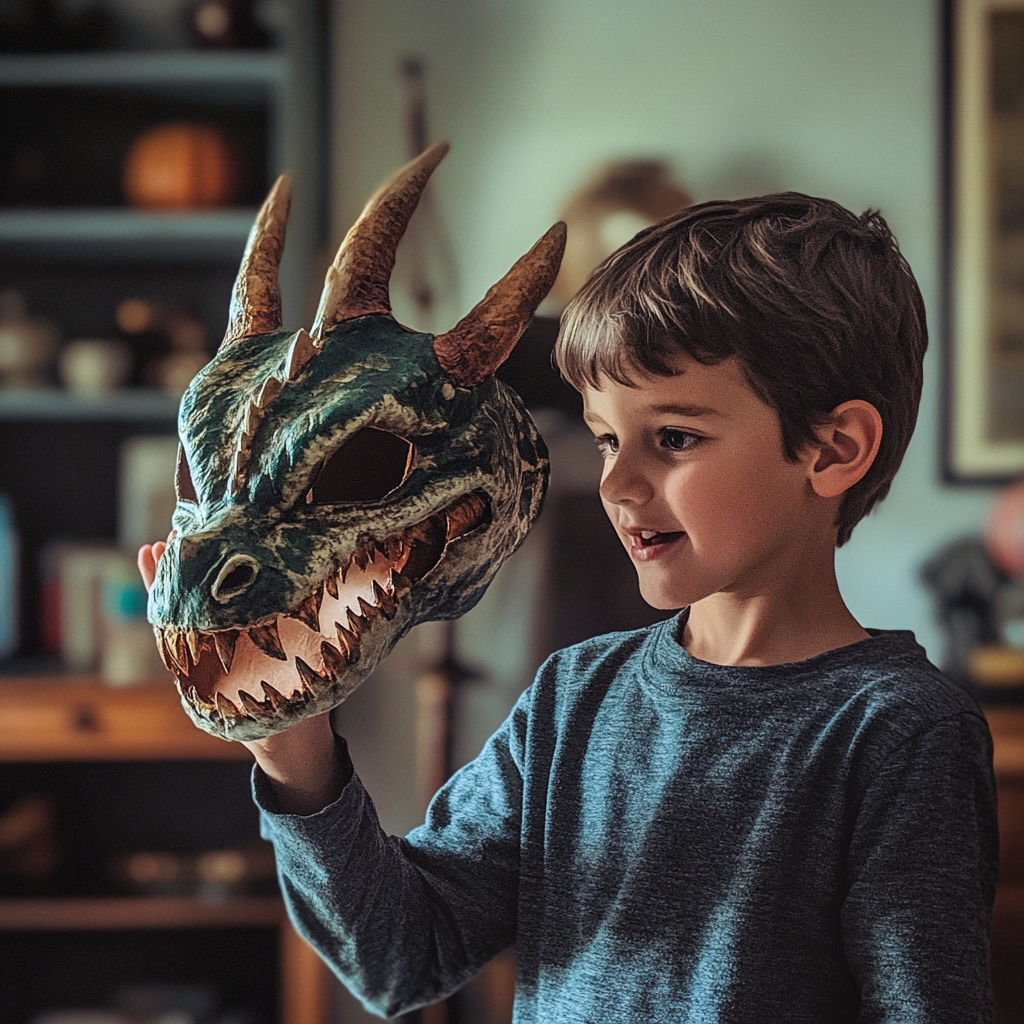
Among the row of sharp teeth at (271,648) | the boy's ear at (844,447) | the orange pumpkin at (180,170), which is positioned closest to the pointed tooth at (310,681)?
the row of sharp teeth at (271,648)

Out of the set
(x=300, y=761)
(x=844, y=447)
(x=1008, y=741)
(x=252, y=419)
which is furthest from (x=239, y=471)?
(x=1008, y=741)

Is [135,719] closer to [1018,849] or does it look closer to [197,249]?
[197,249]

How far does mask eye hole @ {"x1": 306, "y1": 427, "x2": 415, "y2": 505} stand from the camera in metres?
0.42

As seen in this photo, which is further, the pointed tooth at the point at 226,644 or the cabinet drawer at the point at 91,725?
the cabinet drawer at the point at 91,725

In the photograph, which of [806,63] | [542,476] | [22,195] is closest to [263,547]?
[542,476]

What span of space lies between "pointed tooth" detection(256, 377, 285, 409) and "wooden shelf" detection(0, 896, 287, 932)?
1.63 m

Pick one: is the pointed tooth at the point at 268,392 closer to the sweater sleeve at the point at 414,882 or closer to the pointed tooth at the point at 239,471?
the pointed tooth at the point at 239,471

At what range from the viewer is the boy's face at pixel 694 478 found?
422mm

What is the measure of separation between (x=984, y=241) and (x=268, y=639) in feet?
6.93

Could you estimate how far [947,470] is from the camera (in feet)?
7.06

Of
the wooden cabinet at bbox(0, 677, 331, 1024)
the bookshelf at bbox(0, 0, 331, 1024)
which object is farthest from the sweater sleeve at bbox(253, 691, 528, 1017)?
the bookshelf at bbox(0, 0, 331, 1024)

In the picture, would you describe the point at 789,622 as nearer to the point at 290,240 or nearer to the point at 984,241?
the point at 290,240

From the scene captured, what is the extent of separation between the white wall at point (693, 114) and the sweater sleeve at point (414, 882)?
5.44 ft

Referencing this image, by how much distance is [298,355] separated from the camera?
1.27 ft
